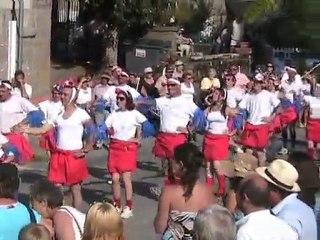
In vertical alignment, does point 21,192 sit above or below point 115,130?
below

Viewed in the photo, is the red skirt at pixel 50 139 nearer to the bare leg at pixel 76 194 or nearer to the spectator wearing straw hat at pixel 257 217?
the bare leg at pixel 76 194

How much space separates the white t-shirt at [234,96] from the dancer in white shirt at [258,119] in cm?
178

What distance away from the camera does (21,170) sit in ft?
48.8

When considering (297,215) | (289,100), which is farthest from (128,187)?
(289,100)

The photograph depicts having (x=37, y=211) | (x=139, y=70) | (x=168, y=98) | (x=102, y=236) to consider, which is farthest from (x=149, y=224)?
(x=139, y=70)

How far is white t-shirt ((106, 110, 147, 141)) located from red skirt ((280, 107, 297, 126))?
519 centimetres

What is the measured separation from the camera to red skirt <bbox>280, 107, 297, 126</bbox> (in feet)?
53.6

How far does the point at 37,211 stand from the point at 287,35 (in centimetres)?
318

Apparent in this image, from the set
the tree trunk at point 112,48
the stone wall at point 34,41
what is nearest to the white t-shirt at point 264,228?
the stone wall at point 34,41

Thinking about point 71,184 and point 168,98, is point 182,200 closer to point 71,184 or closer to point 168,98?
point 71,184

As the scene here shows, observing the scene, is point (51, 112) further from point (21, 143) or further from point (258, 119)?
point (258, 119)

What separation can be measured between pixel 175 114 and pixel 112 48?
13.2 meters

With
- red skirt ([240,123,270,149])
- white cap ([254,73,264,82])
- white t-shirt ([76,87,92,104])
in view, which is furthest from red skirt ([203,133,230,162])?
white t-shirt ([76,87,92,104])

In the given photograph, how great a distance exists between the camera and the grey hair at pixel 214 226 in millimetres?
5055
